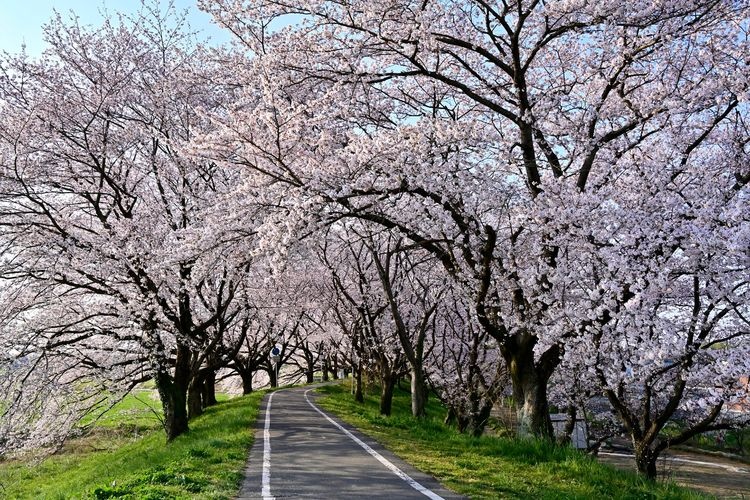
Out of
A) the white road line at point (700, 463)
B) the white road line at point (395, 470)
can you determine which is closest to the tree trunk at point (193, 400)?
the white road line at point (395, 470)

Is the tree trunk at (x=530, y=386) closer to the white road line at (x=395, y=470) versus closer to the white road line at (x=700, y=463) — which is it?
the white road line at (x=395, y=470)

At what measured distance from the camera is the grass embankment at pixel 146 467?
334 inches

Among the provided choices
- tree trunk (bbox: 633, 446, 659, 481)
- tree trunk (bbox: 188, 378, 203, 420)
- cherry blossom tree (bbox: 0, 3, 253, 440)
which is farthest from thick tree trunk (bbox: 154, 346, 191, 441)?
tree trunk (bbox: 633, 446, 659, 481)

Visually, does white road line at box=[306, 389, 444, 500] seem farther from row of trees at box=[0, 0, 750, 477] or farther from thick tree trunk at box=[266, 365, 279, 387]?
thick tree trunk at box=[266, 365, 279, 387]

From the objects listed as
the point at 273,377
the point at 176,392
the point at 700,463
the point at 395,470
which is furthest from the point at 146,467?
the point at 273,377

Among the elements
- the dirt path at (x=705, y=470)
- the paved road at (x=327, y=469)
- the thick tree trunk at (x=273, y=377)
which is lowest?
the dirt path at (x=705, y=470)

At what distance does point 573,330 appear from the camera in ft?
32.2

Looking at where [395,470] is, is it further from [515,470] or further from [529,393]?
[529,393]

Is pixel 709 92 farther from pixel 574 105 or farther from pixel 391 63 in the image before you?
pixel 391 63

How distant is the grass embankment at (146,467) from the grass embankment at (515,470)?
11.3 ft

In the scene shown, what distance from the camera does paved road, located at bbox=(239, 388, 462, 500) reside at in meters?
7.97

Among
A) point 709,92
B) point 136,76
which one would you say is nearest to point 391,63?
point 709,92

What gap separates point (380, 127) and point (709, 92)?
7042mm

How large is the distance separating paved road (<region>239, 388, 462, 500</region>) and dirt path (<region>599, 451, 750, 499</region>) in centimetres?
1281
